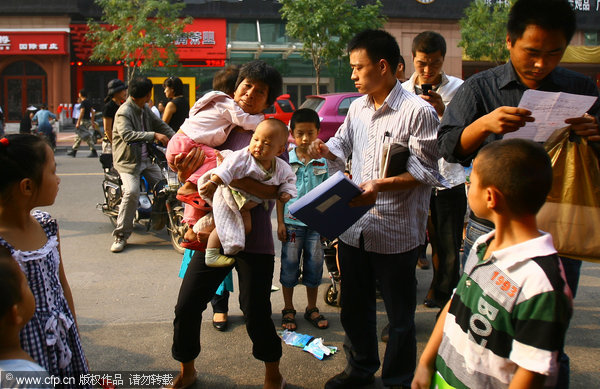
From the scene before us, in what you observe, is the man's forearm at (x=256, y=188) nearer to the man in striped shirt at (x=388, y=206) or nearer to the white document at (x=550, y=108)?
the man in striped shirt at (x=388, y=206)

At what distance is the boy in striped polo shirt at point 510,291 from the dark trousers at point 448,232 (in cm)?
222

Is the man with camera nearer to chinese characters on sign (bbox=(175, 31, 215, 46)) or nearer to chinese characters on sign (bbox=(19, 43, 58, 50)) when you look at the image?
chinese characters on sign (bbox=(175, 31, 215, 46))

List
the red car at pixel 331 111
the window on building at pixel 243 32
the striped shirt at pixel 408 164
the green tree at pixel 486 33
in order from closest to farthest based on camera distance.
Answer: the striped shirt at pixel 408 164 → the red car at pixel 331 111 → the green tree at pixel 486 33 → the window on building at pixel 243 32

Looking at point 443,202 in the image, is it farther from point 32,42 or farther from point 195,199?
point 32,42

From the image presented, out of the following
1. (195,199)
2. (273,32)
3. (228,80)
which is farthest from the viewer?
(273,32)

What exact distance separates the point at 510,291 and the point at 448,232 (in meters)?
2.48

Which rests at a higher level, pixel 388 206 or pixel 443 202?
pixel 388 206

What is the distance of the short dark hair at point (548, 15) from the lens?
2242 mm

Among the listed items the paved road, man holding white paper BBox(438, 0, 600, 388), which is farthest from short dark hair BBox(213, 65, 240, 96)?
the paved road

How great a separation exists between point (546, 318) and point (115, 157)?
5690 millimetres

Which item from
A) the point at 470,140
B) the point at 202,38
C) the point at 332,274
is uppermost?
the point at 202,38

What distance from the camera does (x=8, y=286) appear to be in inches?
66.9

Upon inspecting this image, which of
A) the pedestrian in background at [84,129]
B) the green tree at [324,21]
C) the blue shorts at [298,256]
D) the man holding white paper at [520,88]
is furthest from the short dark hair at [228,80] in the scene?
the green tree at [324,21]

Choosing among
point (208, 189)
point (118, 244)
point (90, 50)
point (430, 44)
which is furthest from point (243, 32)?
point (208, 189)
